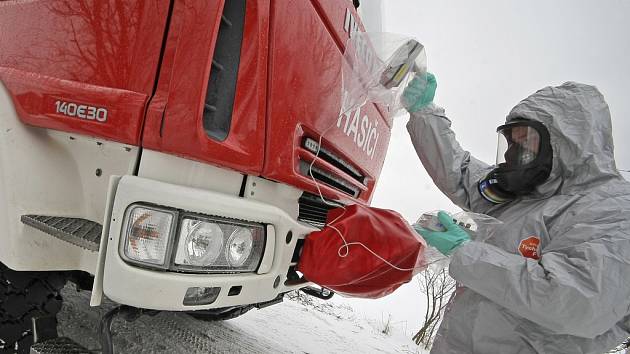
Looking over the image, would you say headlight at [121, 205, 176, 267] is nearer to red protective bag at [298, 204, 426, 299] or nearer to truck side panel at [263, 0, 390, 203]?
truck side panel at [263, 0, 390, 203]

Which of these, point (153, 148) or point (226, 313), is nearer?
point (153, 148)

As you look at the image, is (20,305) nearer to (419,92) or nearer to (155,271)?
(155,271)

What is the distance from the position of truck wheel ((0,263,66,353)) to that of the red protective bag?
980mm

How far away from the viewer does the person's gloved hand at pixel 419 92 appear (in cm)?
218

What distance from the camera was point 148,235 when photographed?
1.15 m

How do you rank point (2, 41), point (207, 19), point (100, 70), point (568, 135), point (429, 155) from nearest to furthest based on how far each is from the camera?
point (207, 19) → point (100, 70) → point (2, 41) → point (568, 135) → point (429, 155)

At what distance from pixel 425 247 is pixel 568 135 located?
0.89 m

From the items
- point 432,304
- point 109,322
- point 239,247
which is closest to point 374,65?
point 239,247

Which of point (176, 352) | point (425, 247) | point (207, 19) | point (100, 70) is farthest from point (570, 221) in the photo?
point (176, 352)

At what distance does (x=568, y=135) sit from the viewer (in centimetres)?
184

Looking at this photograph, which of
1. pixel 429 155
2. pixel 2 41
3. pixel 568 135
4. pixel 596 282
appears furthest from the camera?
pixel 429 155

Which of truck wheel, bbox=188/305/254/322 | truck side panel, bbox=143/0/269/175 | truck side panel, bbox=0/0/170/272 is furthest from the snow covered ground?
truck side panel, bbox=143/0/269/175

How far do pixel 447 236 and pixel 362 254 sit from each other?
46 cm

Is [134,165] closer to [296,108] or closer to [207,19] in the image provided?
[207,19]
